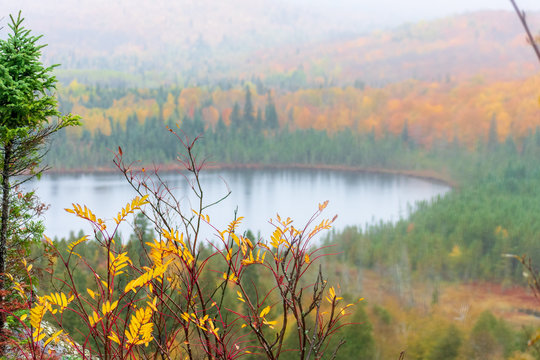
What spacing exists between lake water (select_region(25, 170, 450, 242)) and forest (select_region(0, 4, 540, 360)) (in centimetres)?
230

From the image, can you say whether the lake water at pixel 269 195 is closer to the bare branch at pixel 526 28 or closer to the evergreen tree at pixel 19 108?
the evergreen tree at pixel 19 108

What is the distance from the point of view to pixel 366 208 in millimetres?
62531

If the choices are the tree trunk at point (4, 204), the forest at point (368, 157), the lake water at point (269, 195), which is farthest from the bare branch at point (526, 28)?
the lake water at point (269, 195)

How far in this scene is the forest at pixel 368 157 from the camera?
23.0 meters

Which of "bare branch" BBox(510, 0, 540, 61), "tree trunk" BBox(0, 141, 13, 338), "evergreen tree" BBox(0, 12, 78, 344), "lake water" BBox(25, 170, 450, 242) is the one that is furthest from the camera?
"lake water" BBox(25, 170, 450, 242)

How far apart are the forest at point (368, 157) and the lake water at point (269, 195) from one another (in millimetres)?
2300

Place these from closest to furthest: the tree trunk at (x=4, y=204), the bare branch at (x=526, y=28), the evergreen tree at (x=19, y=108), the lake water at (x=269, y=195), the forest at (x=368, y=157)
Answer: the bare branch at (x=526, y=28) < the evergreen tree at (x=19, y=108) < the tree trunk at (x=4, y=204) < the forest at (x=368, y=157) < the lake water at (x=269, y=195)

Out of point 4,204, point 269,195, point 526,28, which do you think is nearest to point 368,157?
point 269,195

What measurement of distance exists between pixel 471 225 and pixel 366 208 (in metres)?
11.4

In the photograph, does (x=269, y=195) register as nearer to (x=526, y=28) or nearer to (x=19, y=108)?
(x=19, y=108)

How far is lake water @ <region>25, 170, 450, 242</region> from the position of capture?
2025 inches

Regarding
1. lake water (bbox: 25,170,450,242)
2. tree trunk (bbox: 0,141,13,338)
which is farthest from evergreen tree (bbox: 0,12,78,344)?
lake water (bbox: 25,170,450,242)

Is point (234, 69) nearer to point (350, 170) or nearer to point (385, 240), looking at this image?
point (350, 170)

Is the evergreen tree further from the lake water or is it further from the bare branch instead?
the lake water
